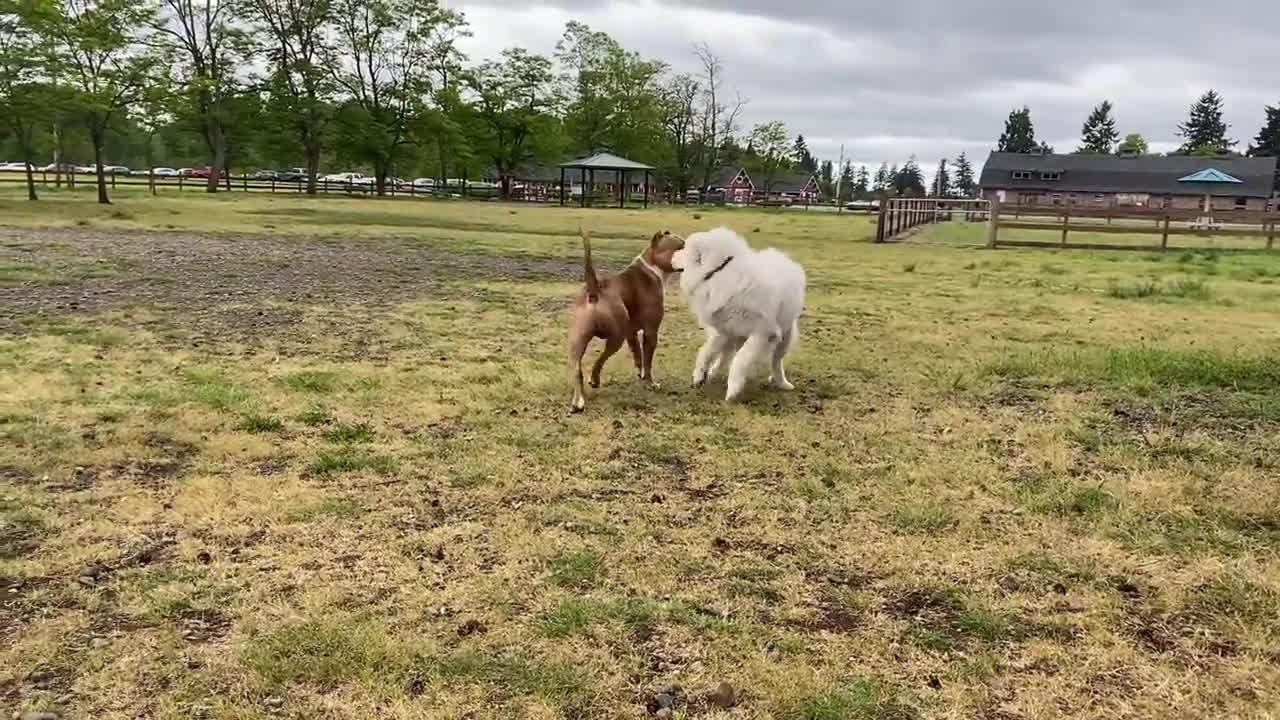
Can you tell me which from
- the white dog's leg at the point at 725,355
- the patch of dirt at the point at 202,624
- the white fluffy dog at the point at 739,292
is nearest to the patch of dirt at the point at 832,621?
the patch of dirt at the point at 202,624

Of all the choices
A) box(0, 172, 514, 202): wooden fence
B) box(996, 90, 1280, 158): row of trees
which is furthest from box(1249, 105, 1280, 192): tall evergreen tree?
box(0, 172, 514, 202): wooden fence

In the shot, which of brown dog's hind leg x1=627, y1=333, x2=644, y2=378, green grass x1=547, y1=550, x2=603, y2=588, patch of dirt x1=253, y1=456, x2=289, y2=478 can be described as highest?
brown dog's hind leg x1=627, y1=333, x2=644, y2=378

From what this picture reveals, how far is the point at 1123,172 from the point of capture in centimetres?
7869

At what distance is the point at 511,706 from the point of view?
2.58m

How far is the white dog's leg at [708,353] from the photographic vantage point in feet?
21.0

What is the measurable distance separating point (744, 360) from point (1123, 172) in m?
85.9

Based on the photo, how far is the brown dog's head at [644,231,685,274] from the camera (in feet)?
21.3

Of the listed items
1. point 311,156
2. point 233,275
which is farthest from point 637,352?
point 311,156

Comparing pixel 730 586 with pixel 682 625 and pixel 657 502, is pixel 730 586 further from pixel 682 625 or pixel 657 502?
pixel 657 502

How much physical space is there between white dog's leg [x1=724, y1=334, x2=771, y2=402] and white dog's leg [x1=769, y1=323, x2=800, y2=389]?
11.2 inches

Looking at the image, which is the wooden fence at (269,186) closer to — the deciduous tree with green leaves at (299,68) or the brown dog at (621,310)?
the deciduous tree with green leaves at (299,68)

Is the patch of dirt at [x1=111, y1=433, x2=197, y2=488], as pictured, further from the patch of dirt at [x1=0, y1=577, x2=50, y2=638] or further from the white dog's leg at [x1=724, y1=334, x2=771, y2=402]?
the white dog's leg at [x1=724, y1=334, x2=771, y2=402]

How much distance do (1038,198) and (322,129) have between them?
60.3 m

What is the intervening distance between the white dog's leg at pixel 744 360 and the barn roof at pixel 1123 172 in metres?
83.0
